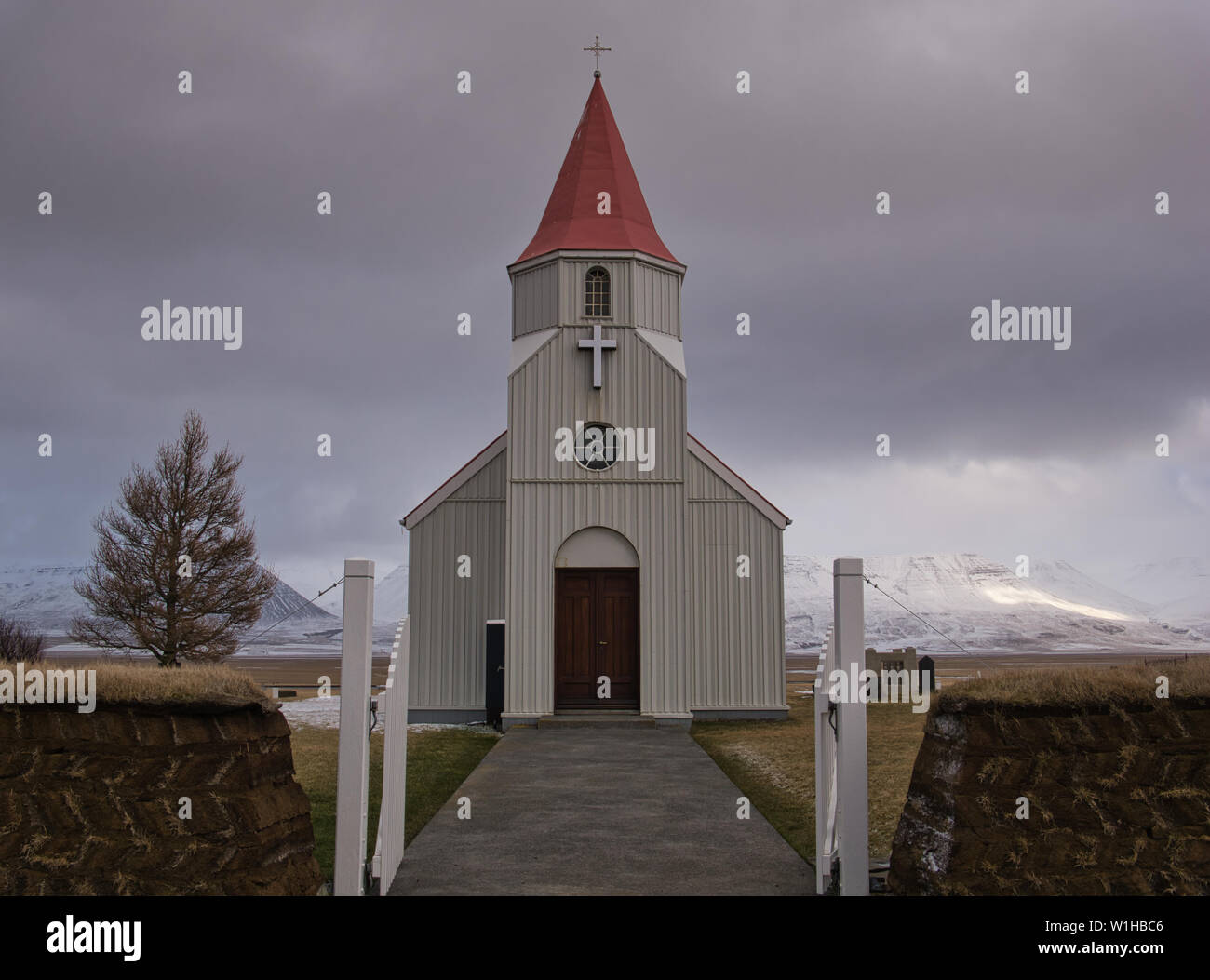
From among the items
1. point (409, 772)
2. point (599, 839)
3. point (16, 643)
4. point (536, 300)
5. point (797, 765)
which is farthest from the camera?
point (16, 643)

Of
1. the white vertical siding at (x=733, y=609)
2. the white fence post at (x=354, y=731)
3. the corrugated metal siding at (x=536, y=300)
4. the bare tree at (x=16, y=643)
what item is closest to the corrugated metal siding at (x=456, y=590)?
the corrugated metal siding at (x=536, y=300)

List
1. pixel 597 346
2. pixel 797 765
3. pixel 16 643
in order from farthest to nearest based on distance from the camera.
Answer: pixel 16 643
pixel 597 346
pixel 797 765

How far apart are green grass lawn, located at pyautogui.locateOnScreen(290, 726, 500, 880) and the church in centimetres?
157

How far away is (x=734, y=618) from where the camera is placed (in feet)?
65.9

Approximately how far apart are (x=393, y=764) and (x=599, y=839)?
236cm

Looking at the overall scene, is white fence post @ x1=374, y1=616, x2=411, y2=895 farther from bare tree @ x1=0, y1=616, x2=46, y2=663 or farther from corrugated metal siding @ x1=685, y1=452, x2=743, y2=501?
bare tree @ x1=0, y1=616, x2=46, y2=663

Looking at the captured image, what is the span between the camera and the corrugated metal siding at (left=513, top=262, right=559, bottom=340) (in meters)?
19.4

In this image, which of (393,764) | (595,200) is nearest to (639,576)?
(595,200)

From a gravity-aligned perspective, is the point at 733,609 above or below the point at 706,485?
below

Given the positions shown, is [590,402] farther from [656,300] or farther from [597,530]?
[656,300]

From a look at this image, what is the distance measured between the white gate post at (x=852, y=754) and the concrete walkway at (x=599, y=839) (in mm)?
674
